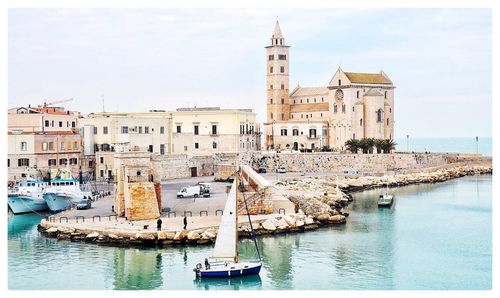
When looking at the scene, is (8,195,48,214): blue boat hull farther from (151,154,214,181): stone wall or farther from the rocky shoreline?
(151,154,214,181): stone wall

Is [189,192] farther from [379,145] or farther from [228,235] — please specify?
[379,145]

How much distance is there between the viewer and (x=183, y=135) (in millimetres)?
44594

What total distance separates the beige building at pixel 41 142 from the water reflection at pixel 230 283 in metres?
18.4

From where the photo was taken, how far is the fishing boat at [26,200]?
31.1m

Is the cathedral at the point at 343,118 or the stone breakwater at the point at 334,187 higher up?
the cathedral at the point at 343,118

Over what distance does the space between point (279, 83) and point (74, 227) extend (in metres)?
33.9

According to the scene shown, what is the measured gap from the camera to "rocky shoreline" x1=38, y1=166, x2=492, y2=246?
23.7 metres

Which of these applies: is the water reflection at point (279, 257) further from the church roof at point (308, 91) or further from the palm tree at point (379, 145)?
the church roof at point (308, 91)

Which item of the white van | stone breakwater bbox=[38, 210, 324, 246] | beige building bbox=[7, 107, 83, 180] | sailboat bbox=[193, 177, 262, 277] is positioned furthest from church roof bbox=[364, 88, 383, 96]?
sailboat bbox=[193, 177, 262, 277]

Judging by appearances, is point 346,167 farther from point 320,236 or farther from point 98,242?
point 98,242

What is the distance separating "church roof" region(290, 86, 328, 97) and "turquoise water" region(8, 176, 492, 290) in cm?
2842

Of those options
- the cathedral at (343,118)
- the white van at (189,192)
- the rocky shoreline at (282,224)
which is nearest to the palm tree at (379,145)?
the cathedral at (343,118)
